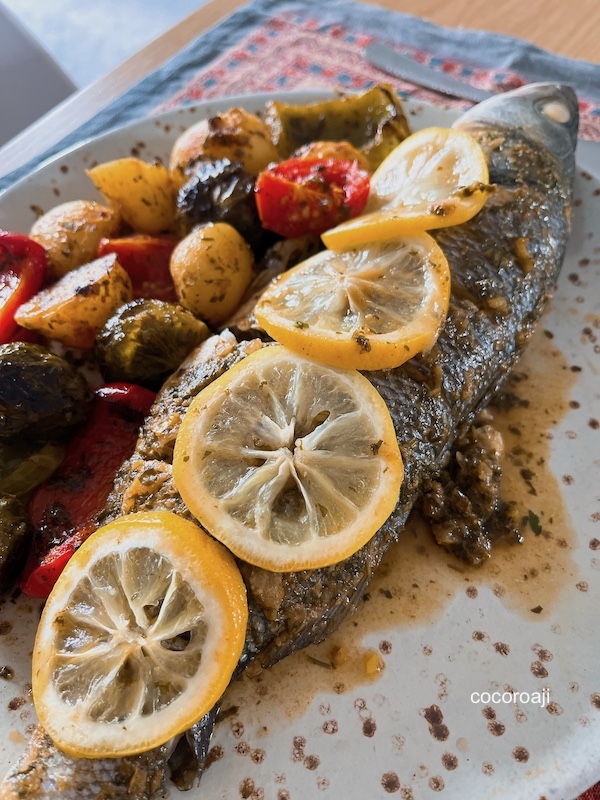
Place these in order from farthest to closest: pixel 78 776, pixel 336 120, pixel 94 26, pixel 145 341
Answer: pixel 94 26 → pixel 336 120 → pixel 145 341 → pixel 78 776

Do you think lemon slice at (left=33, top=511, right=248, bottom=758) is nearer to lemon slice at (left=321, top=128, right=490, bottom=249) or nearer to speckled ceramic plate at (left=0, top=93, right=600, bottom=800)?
speckled ceramic plate at (left=0, top=93, right=600, bottom=800)

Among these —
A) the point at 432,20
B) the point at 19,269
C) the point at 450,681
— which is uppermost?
the point at 19,269

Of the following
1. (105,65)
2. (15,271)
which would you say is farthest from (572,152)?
(105,65)

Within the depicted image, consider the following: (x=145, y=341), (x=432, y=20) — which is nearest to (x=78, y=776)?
(x=145, y=341)

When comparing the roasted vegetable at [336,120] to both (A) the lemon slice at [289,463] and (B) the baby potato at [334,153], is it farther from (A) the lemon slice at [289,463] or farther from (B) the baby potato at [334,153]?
(A) the lemon slice at [289,463]

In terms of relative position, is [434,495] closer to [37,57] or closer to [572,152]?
[572,152]

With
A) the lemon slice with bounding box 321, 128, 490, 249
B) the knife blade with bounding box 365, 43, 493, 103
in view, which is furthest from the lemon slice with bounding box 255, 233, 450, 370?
the knife blade with bounding box 365, 43, 493, 103

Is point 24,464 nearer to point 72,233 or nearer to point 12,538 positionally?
point 12,538
